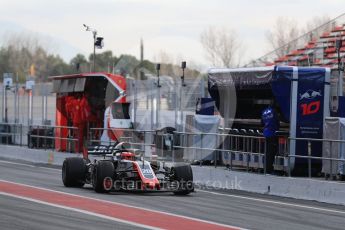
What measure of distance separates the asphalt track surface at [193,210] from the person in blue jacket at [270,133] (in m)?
1.12

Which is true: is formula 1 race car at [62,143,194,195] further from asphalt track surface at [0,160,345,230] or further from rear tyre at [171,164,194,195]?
asphalt track surface at [0,160,345,230]

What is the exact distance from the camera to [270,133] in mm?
20094

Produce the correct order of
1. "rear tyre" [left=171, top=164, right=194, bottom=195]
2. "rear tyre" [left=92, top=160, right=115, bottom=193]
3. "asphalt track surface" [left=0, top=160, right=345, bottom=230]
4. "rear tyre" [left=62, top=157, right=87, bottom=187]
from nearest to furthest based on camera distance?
"asphalt track surface" [left=0, top=160, right=345, bottom=230]
"rear tyre" [left=92, top=160, right=115, bottom=193]
"rear tyre" [left=171, top=164, right=194, bottom=195]
"rear tyre" [left=62, top=157, right=87, bottom=187]

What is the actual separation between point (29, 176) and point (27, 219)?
10393 mm

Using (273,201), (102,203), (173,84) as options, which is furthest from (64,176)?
(173,84)

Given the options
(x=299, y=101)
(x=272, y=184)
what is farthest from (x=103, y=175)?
(x=299, y=101)

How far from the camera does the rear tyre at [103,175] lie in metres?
17.4

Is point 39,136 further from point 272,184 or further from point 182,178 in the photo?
point 182,178

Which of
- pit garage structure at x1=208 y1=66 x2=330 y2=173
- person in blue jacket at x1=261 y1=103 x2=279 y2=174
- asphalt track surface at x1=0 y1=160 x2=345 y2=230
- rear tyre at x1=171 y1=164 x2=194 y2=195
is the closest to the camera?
asphalt track surface at x1=0 y1=160 x2=345 y2=230

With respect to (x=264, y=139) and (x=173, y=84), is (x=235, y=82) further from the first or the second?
(x=173, y=84)

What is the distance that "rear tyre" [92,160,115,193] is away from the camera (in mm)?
17375

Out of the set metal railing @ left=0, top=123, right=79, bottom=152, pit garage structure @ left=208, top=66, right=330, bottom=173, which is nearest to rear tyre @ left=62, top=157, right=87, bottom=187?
pit garage structure @ left=208, top=66, right=330, bottom=173

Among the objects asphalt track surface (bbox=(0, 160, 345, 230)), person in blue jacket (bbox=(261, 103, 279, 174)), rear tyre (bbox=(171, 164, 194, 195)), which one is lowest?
asphalt track surface (bbox=(0, 160, 345, 230))

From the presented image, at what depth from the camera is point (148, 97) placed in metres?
31.0
